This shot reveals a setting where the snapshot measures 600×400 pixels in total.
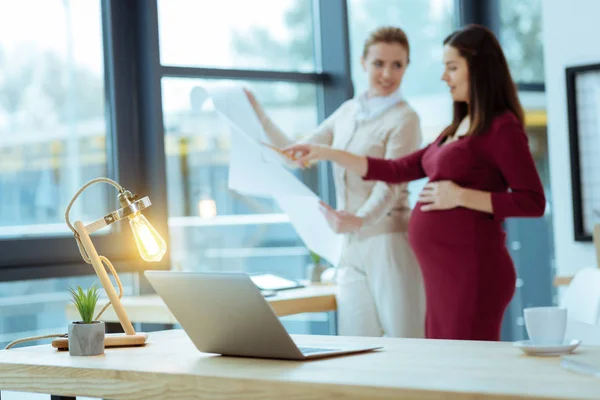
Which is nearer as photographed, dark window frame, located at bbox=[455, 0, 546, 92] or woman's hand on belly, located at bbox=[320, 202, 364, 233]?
woman's hand on belly, located at bbox=[320, 202, 364, 233]

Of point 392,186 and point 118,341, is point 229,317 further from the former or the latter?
point 392,186

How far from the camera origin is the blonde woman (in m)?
3.51

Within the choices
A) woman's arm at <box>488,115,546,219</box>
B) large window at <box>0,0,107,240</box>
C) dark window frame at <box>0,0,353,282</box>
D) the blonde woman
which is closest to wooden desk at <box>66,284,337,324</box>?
the blonde woman

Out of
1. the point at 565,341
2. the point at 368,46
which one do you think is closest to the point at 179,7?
the point at 368,46

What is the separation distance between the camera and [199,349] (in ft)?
6.00

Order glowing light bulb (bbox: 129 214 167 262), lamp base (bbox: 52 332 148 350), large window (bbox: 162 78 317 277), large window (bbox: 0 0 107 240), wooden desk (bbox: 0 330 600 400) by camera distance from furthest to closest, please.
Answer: large window (bbox: 162 78 317 277) → large window (bbox: 0 0 107 240) → glowing light bulb (bbox: 129 214 167 262) → lamp base (bbox: 52 332 148 350) → wooden desk (bbox: 0 330 600 400)

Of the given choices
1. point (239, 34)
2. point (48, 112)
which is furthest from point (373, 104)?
point (48, 112)

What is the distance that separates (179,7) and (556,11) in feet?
5.89

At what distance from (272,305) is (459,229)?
2.21 feet

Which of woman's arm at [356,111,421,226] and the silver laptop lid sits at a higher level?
woman's arm at [356,111,421,226]

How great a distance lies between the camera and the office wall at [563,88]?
4.45 metres

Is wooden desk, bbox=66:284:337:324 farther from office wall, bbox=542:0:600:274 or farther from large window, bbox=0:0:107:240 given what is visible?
office wall, bbox=542:0:600:274

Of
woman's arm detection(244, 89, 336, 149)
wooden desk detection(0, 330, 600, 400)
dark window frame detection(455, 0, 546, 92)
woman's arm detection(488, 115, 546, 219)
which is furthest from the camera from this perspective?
dark window frame detection(455, 0, 546, 92)

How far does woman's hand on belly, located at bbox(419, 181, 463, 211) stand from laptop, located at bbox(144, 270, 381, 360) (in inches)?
49.8
